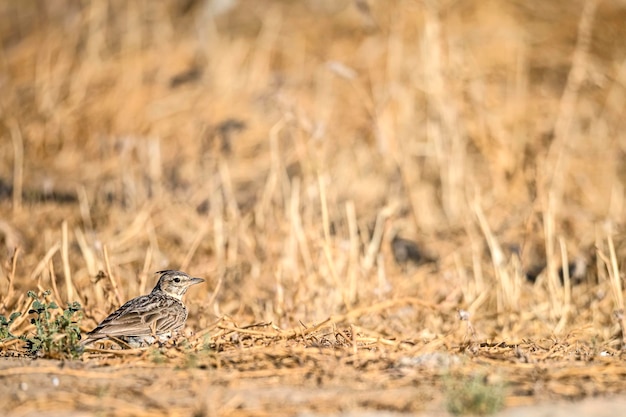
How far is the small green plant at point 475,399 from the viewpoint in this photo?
403cm

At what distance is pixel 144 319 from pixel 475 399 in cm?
227

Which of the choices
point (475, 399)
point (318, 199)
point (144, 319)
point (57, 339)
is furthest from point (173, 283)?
point (318, 199)

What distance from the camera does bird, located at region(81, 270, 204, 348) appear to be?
542cm

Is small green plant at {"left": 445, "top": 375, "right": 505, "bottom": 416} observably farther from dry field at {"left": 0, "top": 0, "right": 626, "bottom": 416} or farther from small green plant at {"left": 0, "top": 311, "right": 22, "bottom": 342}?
small green plant at {"left": 0, "top": 311, "right": 22, "bottom": 342}

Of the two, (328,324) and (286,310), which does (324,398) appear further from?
(286,310)

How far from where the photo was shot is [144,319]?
561 centimetres

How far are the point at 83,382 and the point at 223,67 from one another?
8902 millimetres

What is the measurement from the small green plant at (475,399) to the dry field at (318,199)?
0.07ft

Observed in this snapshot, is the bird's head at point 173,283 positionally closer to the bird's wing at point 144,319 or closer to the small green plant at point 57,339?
the bird's wing at point 144,319

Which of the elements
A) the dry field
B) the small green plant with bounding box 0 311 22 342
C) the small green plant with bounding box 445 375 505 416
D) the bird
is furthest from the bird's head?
the small green plant with bounding box 445 375 505 416

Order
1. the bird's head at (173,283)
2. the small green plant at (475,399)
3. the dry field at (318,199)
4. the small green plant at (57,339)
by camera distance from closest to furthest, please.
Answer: the small green plant at (475,399) < the dry field at (318,199) < the small green plant at (57,339) < the bird's head at (173,283)

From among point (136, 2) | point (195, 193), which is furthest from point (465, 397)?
point (136, 2)

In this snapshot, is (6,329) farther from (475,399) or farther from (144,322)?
(475,399)

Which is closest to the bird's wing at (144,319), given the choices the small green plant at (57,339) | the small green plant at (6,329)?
the small green plant at (57,339)
